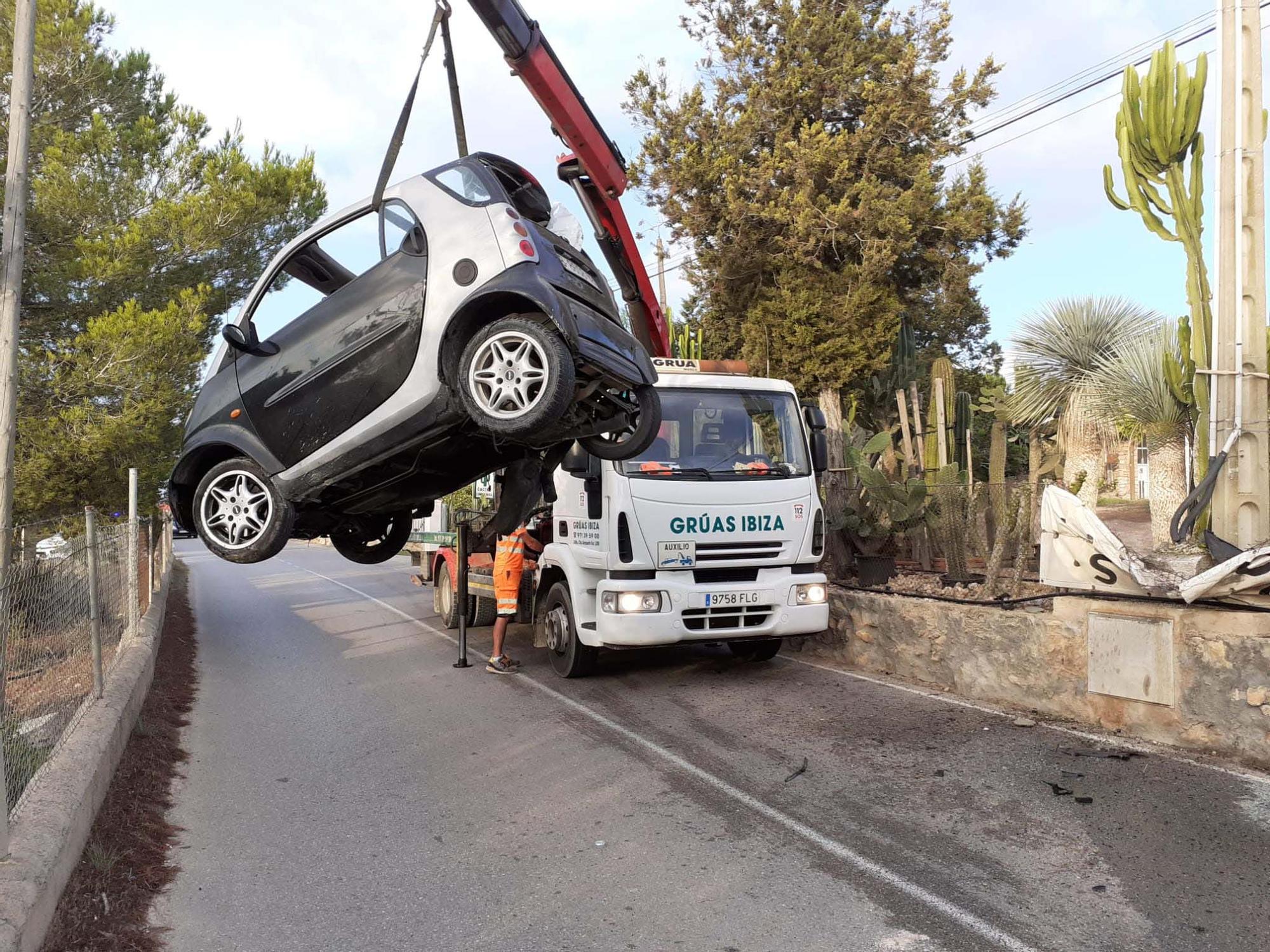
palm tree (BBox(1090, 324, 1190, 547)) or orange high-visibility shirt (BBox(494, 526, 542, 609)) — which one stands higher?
palm tree (BBox(1090, 324, 1190, 547))

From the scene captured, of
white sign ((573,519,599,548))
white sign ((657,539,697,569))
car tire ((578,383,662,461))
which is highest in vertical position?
car tire ((578,383,662,461))

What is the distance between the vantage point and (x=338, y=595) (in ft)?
59.3

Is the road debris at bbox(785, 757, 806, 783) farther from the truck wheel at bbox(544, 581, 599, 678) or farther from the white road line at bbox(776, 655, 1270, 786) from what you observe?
the truck wheel at bbox(544, 581, 599, 678)

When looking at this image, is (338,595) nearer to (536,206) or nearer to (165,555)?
(165,555)

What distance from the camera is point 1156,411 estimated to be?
9.82 metres

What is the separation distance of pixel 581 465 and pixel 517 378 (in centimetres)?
328

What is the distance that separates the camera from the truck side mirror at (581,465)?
759cm

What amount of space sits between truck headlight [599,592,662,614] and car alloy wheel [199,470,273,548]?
130 inches

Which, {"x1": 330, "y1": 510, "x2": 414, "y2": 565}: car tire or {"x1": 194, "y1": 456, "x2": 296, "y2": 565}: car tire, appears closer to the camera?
{"x1": 194, "y1": 456, "x2": 296, "y2": 565}: car tire

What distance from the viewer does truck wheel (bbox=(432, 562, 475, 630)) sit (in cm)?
1219

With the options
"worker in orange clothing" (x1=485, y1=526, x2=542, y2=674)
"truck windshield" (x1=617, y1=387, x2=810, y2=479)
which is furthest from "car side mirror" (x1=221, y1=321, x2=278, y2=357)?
"worker in orange clothing" (x1=485, y1=526, x2=542, y2=674)

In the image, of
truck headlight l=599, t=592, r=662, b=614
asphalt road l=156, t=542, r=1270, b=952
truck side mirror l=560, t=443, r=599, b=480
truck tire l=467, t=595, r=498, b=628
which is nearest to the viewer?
asphalt road l=156, t=542, r=1270, b=952

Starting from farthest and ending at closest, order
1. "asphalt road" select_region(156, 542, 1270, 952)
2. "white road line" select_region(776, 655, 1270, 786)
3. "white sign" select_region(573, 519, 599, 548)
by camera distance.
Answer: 1. "white sign" select_region(573, 519, 599, 548)
2. "white road line" select_region(776, 655, 1270, 786)
3. "asphalt road" select_region(156, 542, 1270, 952)

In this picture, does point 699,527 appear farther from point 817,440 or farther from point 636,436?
point 636,436
